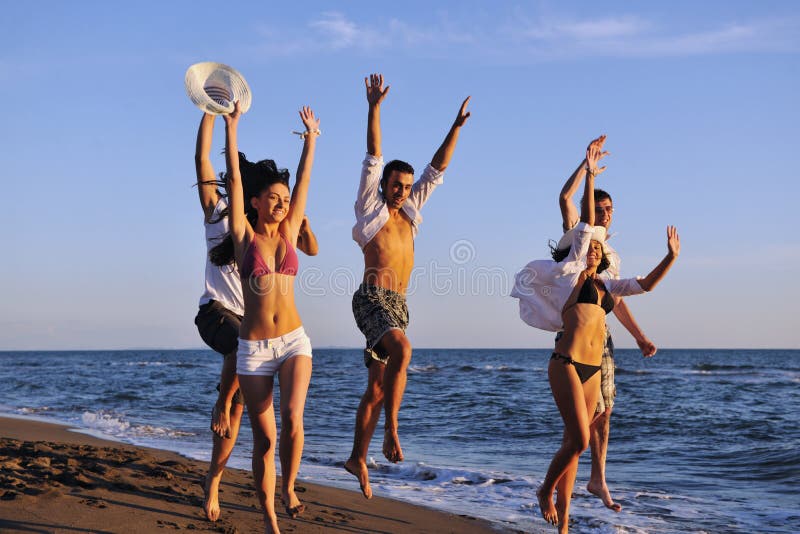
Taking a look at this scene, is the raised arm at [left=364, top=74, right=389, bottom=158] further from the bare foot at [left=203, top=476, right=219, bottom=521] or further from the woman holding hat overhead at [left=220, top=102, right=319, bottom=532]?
the bare foot at [left=203, top=476, right=219, bottom=521]

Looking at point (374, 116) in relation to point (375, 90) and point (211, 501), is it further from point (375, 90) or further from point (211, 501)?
point (211, 501)

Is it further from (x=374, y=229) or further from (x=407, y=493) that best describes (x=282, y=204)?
(x=407, y=493)

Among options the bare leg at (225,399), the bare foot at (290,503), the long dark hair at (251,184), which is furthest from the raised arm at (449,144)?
the bare foot at (290,503)

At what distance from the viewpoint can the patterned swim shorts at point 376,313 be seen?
20.1ft

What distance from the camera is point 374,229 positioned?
20.6 ft

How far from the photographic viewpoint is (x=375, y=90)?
622 cm

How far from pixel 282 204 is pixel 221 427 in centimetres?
174

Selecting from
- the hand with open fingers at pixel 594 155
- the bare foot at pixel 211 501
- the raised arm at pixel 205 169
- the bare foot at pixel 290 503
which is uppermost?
the hand with open fingers at pixel 594 155

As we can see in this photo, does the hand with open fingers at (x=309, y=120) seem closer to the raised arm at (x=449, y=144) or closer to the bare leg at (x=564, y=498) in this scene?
the raised arm at (x=449, y=144)

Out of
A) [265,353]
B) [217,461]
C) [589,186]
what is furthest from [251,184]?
[589,186]

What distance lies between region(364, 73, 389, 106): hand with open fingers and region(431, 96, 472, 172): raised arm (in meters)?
0.82

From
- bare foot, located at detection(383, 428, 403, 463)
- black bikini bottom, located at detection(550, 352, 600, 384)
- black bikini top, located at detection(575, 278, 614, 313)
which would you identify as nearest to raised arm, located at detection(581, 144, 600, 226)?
black bikini top, located at detection(575, 278, 614, 313)

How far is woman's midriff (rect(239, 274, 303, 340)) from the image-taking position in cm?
493

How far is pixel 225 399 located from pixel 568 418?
256 cm
